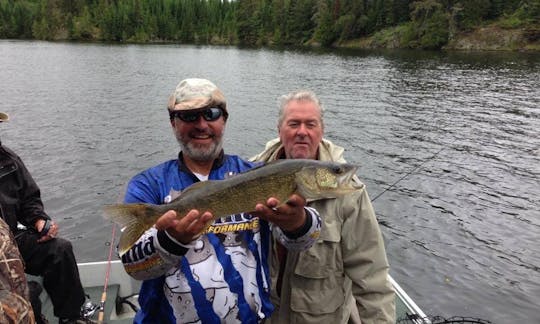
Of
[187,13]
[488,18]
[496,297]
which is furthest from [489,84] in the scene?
[187,13]

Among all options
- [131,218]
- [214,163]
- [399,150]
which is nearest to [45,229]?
[131,218]

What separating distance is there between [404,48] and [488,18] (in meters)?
16.0

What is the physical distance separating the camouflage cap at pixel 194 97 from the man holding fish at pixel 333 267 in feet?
3.29

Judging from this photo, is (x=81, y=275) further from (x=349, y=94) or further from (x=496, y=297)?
(x=349, y=94)

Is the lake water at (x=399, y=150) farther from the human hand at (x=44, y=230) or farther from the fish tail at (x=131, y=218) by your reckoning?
the fish tail at (x=131, y=218)

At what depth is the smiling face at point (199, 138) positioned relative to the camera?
9.57ft

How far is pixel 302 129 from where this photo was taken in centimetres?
371

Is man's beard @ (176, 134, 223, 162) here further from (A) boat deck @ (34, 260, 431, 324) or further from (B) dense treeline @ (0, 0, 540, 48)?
(B) dense treeline @ (0, 0, 540, 48)

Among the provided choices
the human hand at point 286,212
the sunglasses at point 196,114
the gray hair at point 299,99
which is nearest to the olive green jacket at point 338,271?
the human hand at point 286,212

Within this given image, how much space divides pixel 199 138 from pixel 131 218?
28.4 inches

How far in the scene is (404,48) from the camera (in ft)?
238

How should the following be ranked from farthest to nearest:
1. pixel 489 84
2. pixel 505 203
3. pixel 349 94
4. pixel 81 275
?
1. pixel 489 84
2. pixel 349 94
3. pixel 505 203
4. pixel 81 275

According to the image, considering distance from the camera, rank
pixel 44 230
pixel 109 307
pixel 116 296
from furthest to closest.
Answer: pixel 116 296 → pixel 109 307 → pixel 44 230

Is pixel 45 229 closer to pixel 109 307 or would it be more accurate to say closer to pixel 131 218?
pixel 109 307
